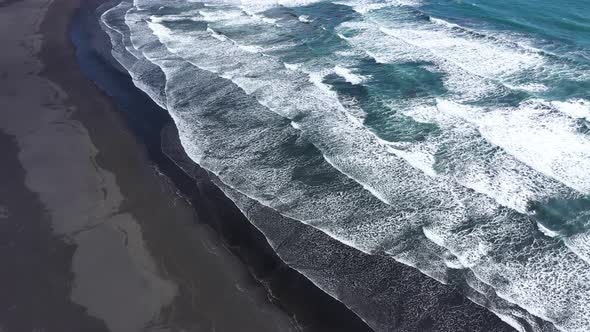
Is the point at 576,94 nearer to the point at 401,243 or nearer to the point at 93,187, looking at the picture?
the point at 401,243

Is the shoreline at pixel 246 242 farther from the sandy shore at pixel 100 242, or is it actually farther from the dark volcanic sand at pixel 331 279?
A: the sandy shore at pixel 100 242

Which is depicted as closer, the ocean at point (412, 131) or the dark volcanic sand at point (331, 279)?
the dark volcanic sand at point (331, 279)

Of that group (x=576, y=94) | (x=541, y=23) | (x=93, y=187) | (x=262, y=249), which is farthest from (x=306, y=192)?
(x=541, y=23)

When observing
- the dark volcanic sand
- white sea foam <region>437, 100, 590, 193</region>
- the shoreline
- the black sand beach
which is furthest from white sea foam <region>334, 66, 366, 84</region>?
the dark volcanic sand

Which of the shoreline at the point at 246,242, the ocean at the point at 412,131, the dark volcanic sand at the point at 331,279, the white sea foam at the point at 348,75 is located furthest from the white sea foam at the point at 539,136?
the shoreline at the point at 246,242

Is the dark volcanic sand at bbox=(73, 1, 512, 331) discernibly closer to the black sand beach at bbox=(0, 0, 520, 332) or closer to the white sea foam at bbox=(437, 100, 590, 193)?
the black sand beach at bbox=(0, 0, 520, 332)

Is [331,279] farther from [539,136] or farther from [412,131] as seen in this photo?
[539,136]
